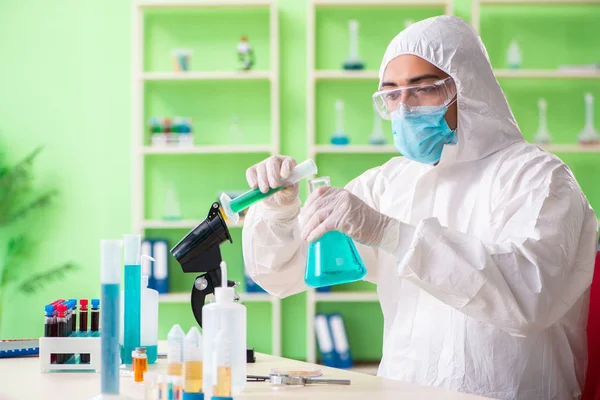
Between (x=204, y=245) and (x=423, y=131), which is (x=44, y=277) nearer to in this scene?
(x=204, y=245)

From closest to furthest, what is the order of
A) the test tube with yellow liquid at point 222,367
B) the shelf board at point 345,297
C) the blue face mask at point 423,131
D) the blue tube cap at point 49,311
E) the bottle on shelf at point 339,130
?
1. the test tube with yellow liquid at point 222,367
2. the blue tube cap at point 49,311
3. the blue face mask at point 423,131
4. the shelf board at point 345,297
5. the bottle on shelf at point 339,130

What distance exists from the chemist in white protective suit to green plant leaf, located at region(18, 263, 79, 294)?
2.34 metres

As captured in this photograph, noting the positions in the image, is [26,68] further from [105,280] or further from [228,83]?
[105,280]

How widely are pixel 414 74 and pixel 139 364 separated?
3.27ft

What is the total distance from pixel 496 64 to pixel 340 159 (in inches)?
39.3

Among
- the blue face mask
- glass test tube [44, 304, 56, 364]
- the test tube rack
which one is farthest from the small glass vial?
the blue face mask

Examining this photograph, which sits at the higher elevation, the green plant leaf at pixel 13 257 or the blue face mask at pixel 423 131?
the blue face mask at pixel 423 131

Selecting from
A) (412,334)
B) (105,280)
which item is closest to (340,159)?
(412,334)

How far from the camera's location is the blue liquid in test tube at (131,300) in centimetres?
168

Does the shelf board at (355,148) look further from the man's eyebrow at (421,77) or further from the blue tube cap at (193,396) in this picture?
the blue tube cap at (193,396)

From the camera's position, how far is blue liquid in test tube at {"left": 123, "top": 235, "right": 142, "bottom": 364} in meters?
1.68

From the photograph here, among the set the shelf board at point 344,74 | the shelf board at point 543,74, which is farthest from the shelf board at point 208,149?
the shelf board at point 543,74

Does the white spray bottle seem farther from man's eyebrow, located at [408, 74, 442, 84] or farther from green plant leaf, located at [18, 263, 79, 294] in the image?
green plant leaf, located at [18, 263, 79, 294]

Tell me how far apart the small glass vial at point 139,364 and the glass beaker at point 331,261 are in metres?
0.37
